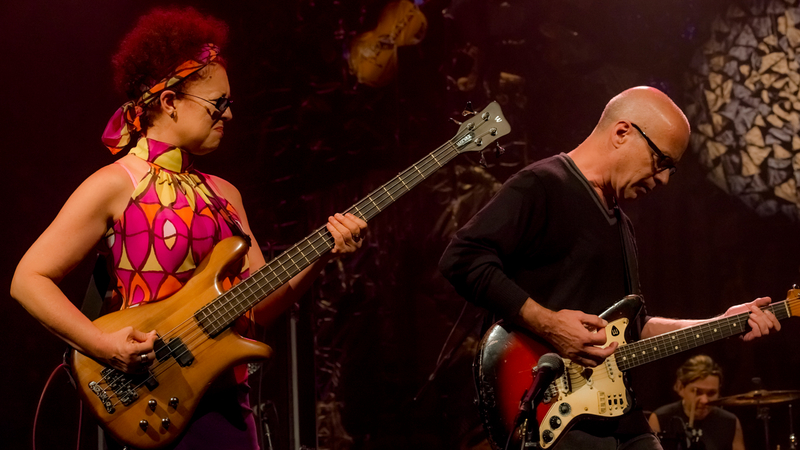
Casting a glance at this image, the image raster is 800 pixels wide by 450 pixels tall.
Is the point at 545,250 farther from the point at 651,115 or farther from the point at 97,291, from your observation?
the point at 97,291

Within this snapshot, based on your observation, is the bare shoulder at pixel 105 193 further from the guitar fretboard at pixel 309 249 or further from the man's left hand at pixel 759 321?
the man's left hand at pixel 759 321

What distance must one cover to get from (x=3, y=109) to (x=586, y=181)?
11.9 feet

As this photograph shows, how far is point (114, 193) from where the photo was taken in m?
2.40

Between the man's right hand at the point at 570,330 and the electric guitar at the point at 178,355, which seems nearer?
the electric guitar at the point at 178,355

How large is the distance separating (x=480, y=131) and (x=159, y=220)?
1287mm

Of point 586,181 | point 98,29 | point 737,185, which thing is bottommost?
point 737,185

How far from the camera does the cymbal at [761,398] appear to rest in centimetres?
555

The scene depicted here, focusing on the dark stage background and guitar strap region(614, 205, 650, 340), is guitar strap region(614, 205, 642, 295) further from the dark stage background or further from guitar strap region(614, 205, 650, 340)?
the dark stage background

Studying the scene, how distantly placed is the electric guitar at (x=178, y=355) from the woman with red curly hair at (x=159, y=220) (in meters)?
0.05

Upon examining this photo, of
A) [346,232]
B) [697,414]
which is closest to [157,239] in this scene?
[346,232]

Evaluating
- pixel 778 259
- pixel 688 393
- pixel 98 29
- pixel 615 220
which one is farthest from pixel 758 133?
pixel 98 29

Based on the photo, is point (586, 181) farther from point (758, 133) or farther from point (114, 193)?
point (758, 133)

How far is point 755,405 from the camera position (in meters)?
5.95

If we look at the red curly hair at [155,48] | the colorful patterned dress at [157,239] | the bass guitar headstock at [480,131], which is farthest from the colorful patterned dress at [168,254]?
the bass guitar headstock at [480,131]
